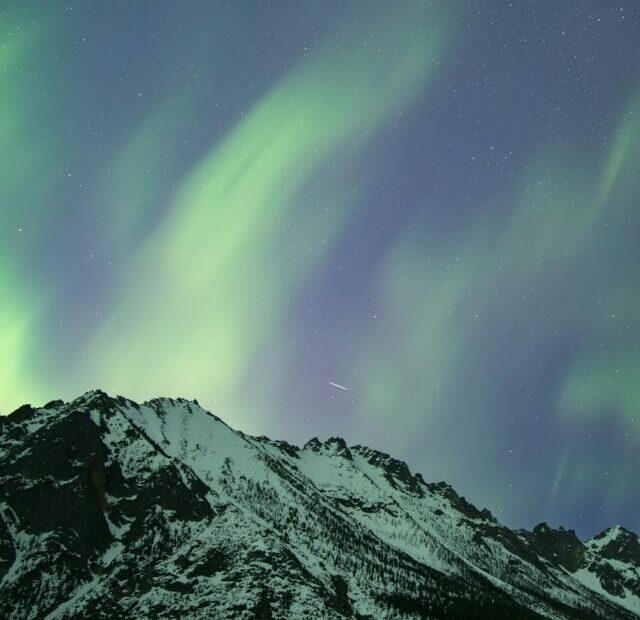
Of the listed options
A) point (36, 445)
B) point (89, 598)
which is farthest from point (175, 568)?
point (36, 445)

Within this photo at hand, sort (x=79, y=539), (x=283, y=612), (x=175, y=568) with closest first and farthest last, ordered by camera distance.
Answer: (x=283, y=612), (x=175, y=568), (x=79, y=539)

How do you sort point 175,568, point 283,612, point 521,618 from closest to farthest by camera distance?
1. point 283,612
2. point 175,568
3. point 521,618

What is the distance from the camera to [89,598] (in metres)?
144

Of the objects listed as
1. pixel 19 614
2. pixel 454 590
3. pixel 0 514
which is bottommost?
pixel 19 614

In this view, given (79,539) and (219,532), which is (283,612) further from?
(79,539)

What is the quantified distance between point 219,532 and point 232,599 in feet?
108

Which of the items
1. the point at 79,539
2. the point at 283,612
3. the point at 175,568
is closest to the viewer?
the point at 283,612

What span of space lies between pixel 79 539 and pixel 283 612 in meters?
59.6

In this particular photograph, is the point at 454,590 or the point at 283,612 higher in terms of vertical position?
the point at 454,590

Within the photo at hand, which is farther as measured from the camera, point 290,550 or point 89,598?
point 290,550

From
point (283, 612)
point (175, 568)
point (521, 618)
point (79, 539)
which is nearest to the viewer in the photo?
point (283, 612)

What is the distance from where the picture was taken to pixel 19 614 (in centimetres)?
13800

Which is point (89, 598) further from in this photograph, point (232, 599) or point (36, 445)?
point (36, 445)

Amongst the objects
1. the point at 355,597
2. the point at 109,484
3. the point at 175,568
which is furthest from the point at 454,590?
the point at 109,484
